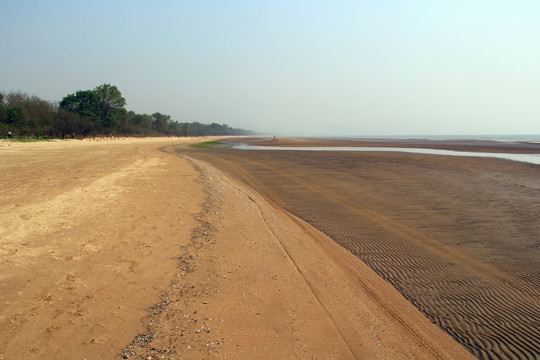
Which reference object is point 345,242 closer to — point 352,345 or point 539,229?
point 352,345

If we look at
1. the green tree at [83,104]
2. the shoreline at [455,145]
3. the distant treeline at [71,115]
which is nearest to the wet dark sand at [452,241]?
the shoreline at [455,145]

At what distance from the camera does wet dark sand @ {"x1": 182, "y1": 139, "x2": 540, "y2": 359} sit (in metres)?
4.33

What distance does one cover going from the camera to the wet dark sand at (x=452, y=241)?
433 centimetres

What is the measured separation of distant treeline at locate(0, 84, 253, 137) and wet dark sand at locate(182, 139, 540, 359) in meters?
47.3

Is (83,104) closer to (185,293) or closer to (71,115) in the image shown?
(71,115)

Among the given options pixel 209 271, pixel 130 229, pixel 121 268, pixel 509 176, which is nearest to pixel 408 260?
pixel 209 271

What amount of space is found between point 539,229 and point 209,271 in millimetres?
8707

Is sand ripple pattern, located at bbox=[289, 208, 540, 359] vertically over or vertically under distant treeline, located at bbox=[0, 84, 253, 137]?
under

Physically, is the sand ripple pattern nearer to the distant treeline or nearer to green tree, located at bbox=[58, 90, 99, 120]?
the distant treeline

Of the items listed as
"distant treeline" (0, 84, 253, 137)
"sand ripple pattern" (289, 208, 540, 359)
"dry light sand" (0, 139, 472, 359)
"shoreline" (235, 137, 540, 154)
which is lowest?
"sand ripple pattern" (289, 208, 540, 359)

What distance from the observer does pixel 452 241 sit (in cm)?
746

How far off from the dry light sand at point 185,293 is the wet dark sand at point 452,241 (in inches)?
20.9

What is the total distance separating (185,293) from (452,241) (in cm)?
629

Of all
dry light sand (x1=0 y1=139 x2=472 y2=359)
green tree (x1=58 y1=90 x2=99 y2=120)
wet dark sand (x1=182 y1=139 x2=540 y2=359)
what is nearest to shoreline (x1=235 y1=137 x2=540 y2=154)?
wet dark sand (x1=182 y1=139 x2=540 y2=359)
